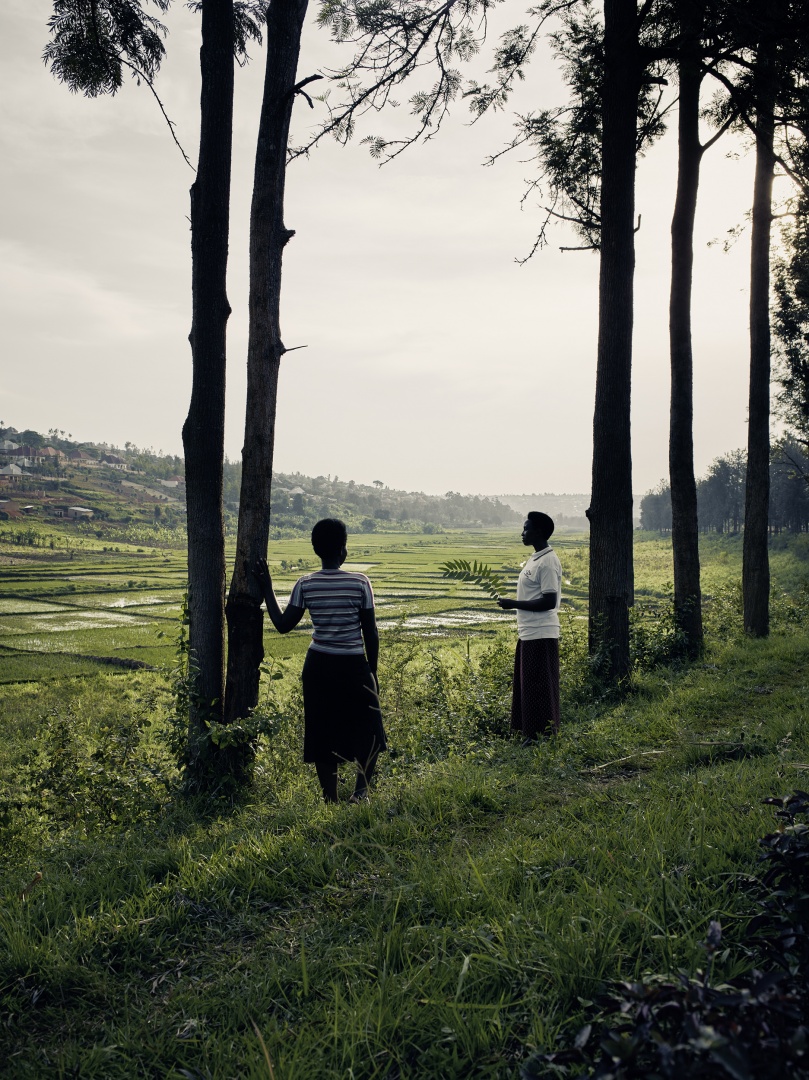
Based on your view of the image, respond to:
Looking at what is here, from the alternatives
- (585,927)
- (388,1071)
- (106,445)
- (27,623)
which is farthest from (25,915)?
(106,445)

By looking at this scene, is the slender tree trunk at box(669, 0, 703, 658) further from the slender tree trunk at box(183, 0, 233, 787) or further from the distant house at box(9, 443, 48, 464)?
the distant house at box(9, 443, 48, 464)

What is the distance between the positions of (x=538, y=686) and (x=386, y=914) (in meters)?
3.13

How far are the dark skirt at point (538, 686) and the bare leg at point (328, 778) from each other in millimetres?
1764

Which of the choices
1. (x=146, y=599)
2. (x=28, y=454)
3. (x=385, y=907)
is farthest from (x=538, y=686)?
(x=28, y=454)

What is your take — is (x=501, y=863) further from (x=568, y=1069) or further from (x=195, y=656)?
(x=195, y=656)

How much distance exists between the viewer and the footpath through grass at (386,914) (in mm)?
2035

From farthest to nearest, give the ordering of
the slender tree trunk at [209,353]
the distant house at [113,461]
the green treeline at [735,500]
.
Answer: the distant house at [113,461] → the green treeline at [735,500] → the slender tree trunk at [209,353]

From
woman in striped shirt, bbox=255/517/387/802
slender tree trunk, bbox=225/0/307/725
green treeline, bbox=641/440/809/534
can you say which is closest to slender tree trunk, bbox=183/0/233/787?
slender tree trunk, bbox=225/0/307/725

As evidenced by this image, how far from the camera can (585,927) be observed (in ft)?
7.89

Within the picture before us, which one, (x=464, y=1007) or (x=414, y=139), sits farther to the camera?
(x=414, y=139)

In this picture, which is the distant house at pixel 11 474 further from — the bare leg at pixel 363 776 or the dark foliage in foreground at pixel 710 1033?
the dark foliage in foreground at pixel 710 1033

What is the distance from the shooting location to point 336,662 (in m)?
4.41

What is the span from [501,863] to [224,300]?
15.8ft

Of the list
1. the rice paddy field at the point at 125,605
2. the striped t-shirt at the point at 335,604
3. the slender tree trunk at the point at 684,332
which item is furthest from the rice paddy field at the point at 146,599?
the striped t-shirt at the point at 335,604
